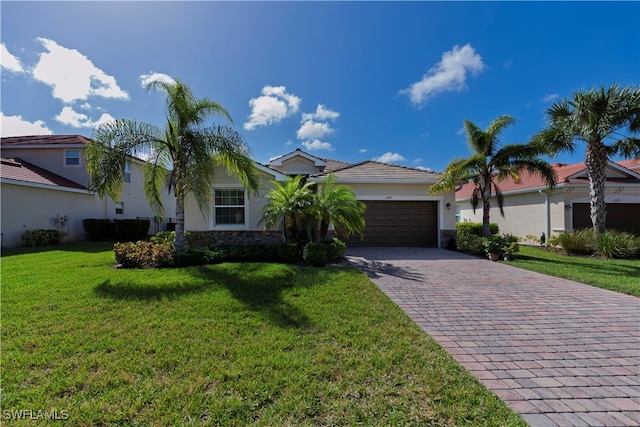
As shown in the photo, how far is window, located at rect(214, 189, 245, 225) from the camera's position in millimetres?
12484

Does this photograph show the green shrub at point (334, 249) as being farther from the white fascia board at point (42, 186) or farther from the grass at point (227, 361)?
the white fascia board at point (42, 186)

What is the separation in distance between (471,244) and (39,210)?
72.4 feet

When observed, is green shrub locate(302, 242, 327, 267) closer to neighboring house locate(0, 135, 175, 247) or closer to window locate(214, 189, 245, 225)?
window locate(214, 189, 245, 225)

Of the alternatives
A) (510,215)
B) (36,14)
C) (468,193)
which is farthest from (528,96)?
(36,14)

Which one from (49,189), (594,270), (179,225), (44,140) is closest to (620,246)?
(594,270)

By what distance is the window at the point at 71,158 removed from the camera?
55.7ft

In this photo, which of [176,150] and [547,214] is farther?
[547,214]

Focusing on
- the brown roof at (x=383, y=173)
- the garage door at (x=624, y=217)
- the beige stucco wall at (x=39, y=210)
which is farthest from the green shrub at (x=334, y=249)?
Answer: the garage door at (x=624, y=217)

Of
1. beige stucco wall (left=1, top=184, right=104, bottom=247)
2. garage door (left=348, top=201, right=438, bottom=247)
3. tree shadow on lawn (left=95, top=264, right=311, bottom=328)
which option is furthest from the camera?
garage door (left=348, top=201, right=438, bottom=247)

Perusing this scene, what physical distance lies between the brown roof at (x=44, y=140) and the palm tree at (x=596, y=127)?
25.6 metres

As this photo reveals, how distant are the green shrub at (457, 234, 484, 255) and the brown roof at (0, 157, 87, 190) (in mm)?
21739

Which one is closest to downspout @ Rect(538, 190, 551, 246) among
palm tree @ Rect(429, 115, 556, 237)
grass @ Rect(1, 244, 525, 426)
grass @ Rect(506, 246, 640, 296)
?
grass @ Rect(506, 246, 640, 296)

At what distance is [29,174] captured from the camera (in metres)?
14.7

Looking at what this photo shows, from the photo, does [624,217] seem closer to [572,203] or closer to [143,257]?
[572,203]
